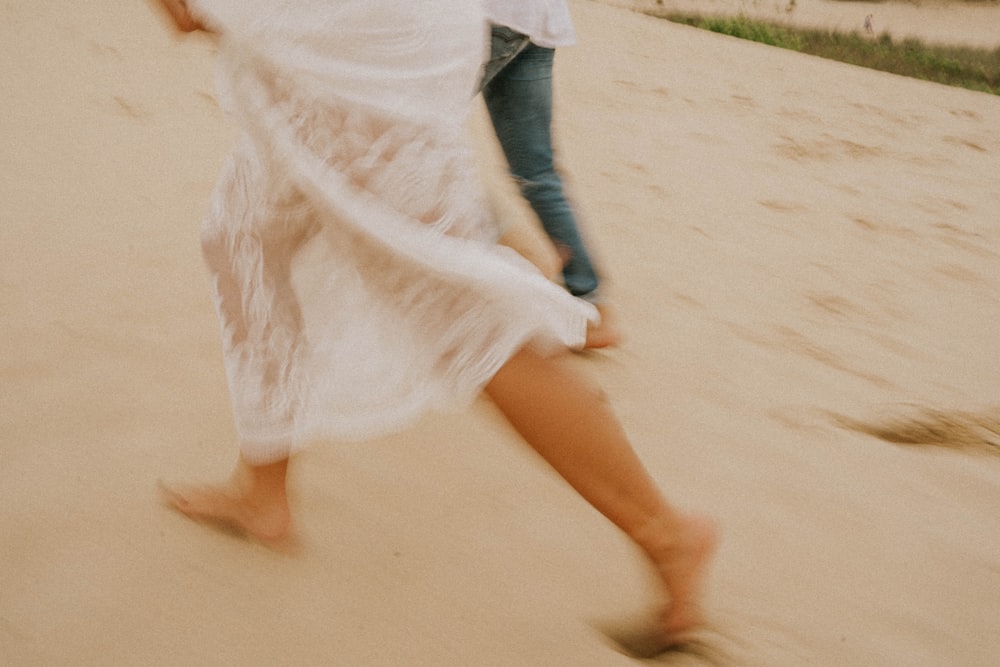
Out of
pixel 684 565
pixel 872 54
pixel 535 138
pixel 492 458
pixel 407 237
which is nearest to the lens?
pixel 407 237

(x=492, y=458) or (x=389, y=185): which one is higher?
(x=389, y=185)

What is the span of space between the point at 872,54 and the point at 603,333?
1393 centimetres

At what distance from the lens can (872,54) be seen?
13.2m

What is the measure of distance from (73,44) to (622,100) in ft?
10.0

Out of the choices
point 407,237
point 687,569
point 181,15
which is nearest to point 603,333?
point 687,569

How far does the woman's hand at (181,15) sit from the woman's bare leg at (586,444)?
54cm

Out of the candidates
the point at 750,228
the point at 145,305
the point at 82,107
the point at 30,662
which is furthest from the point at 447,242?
the point at 82,107

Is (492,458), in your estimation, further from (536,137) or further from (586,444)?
(536,137)

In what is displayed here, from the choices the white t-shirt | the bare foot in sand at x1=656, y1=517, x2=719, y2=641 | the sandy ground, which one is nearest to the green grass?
the sandy ground

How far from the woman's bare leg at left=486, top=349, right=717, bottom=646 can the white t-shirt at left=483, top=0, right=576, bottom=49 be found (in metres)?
0.83

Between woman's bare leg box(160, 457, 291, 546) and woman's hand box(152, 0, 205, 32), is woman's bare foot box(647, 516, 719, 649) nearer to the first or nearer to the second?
woman's bare leg box(160, 457, 291, 546)

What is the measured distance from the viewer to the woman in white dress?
0.79 m

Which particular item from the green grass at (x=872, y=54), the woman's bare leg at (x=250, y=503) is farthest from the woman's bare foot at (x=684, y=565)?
the green grass at (x=872, y=54)

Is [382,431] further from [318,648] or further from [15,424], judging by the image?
[15,424]
